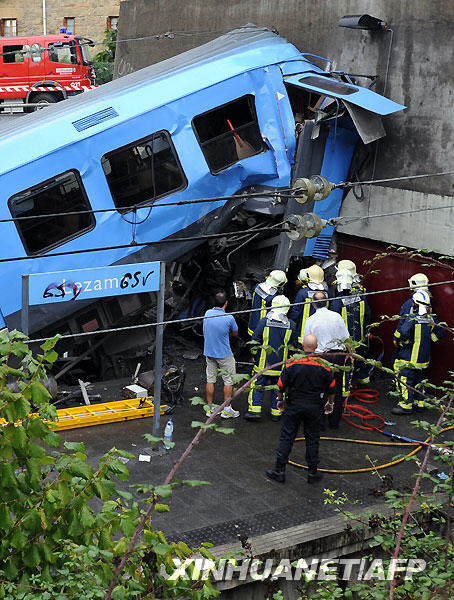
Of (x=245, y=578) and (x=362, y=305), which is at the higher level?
(x=362, y=305)

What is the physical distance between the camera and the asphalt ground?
8367 mm

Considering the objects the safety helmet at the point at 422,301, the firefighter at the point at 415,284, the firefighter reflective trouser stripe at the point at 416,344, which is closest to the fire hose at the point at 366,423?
the firefighter reflective trouser stripe at the point at 416,344

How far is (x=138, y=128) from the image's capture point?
1117 cm

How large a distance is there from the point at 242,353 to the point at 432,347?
2987mm

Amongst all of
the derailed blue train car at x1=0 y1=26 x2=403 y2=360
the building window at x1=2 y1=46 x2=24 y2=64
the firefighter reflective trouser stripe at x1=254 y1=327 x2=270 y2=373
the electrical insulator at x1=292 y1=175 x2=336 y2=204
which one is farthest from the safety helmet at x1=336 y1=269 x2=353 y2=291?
the building window at x1=2 y1=46 x2=24 y2=64

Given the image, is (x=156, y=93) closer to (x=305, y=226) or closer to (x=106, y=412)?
(x=305, y=226)

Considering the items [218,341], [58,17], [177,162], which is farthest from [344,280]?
[58,17]

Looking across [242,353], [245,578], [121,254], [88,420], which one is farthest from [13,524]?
[242,353]

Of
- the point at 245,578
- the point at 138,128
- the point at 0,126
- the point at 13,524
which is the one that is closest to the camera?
the point at 13,524

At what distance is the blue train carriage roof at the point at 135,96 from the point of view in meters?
10.6

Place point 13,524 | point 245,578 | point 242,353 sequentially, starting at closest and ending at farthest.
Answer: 1. point 13,524
2. point 245,578
3. point 242,353

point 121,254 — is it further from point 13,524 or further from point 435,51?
point 13,524

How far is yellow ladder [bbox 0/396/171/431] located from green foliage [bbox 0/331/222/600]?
19.9 feet

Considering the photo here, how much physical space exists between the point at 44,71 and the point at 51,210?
1926cm
